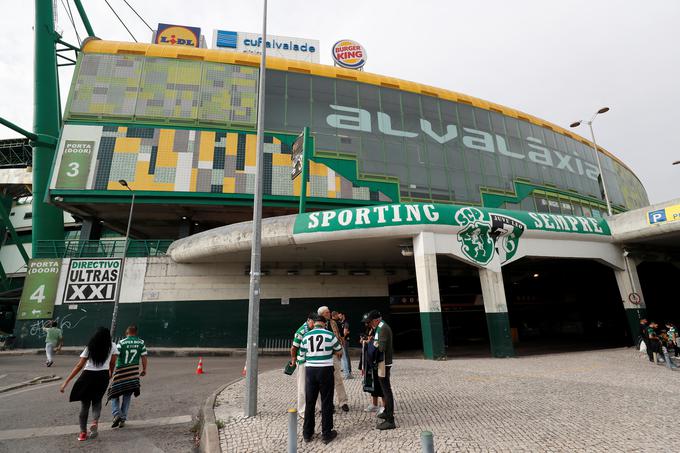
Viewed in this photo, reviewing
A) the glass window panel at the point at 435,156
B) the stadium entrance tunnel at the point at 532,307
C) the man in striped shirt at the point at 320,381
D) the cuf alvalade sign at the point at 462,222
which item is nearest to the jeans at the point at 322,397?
the man in striped shirt at the point at 320,381

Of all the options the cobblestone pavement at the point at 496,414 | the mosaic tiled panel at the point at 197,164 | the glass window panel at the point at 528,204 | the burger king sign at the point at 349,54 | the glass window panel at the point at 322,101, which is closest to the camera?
the cobblestone pavement at the point at 496,414

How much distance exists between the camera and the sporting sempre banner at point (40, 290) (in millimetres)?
19500

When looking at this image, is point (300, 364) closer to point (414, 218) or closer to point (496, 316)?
point (414, 218)

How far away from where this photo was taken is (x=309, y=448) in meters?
4.63

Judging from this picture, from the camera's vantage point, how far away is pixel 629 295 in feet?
58.7

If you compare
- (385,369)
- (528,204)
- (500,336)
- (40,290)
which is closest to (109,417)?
(385,369)

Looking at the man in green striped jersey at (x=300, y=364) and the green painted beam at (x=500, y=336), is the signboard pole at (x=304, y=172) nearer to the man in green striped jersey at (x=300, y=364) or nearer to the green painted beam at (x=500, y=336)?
the green painted beam at (x=500, y=336)

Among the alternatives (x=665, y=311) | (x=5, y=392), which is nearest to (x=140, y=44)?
(x=5, y=392)

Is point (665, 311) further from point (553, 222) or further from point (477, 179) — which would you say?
point (553, 222)

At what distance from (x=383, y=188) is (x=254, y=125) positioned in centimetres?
1132

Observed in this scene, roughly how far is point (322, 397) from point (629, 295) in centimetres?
2053

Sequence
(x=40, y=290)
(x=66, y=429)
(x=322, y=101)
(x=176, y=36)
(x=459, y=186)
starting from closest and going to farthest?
(x=66, y=429) → (x=40, y=290) → (x=322, y=101) → (x=459, y=186) → (x=176, y=36)

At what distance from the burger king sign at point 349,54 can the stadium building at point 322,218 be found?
14.7 feet

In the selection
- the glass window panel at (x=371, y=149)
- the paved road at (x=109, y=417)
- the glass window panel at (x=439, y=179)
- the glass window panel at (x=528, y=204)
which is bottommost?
the paved road at (x=109, y=417)
